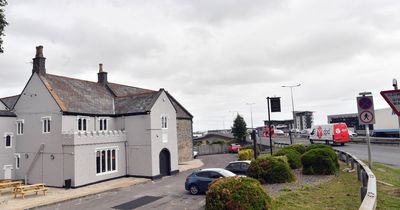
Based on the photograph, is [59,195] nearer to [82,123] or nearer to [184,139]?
[82,123]

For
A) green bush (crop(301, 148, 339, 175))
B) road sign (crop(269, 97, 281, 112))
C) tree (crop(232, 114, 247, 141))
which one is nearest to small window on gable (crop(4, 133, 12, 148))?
road sign (crop(269, 97, 281, 112))

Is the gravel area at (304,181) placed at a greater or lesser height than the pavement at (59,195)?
greater

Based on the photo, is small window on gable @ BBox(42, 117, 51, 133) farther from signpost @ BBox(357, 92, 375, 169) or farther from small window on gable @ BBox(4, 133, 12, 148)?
signpost @ BBox(357, 92, 375, 169)

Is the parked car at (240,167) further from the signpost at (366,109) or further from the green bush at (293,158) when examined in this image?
the signpost at (366,109)

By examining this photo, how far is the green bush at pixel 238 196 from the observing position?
11.2 metres

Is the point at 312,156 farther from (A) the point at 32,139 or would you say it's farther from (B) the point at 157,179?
(A) the point at 32,139

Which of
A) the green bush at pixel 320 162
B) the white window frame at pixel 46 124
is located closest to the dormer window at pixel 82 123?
the white window frame at pixel 46 124

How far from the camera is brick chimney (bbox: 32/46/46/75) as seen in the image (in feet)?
99.5

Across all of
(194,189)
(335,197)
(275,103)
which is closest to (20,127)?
(194,189)

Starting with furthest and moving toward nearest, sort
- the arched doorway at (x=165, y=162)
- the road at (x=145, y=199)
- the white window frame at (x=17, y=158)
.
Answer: the arched doorway at (x=165, y=162) → the white window frame at (x=17, y=158) → the road at (x=145, y=199)

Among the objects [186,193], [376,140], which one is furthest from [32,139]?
[376,140]

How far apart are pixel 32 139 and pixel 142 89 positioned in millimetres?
19158

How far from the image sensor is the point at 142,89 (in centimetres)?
4644

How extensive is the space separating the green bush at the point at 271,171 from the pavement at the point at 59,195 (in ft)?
40.9
